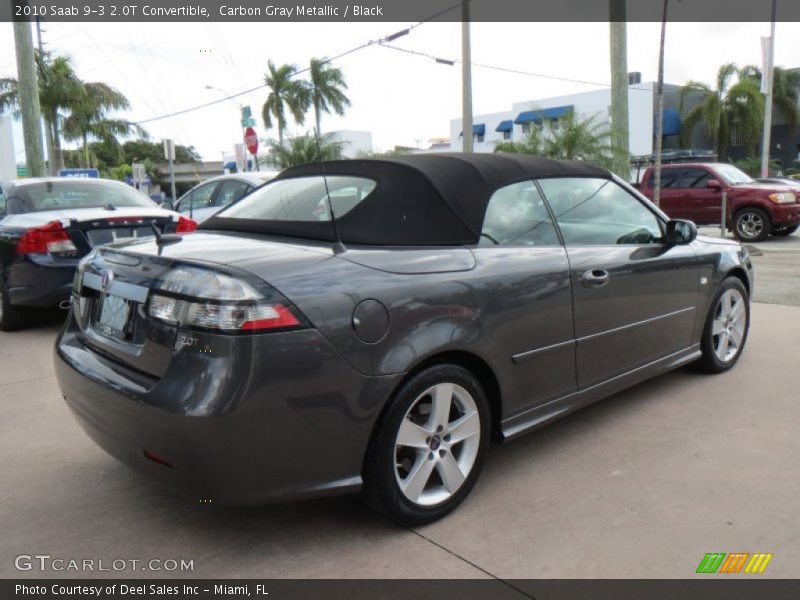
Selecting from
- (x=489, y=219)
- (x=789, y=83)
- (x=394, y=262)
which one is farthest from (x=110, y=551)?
(x=789, y=83)

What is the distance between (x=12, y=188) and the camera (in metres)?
7.15

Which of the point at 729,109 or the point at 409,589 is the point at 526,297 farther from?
the point at 729,109

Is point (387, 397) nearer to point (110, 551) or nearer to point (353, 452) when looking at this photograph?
point (353, 452)

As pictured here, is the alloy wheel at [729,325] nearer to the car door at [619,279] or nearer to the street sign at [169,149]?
the car door at [619,279]

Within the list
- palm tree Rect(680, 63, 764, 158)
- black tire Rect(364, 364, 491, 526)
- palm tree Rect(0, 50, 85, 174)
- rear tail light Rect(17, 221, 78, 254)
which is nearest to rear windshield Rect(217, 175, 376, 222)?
black tire Rect(364, 364, 491, 526)

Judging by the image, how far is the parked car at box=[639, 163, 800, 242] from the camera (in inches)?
535

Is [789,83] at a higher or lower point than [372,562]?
higher

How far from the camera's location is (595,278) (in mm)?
3447

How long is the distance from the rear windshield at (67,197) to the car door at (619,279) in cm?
491

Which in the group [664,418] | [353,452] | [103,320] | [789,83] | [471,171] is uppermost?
[789,83]

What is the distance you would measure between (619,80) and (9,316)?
10752 mm

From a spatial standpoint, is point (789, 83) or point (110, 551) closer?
point (110, 551)

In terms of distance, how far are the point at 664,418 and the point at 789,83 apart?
134 feet

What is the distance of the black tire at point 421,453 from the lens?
258cm
